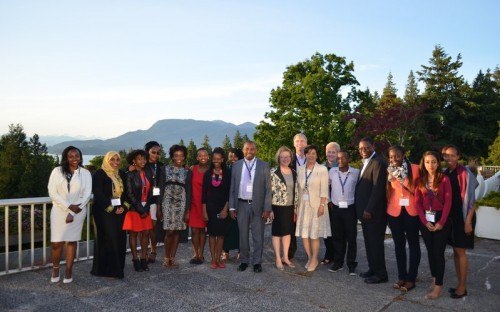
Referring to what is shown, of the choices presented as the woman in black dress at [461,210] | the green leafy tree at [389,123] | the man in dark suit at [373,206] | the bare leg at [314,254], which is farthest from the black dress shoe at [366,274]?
the green leafy tree at [389,123]

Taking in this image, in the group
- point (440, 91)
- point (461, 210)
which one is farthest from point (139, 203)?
point (440, 91)

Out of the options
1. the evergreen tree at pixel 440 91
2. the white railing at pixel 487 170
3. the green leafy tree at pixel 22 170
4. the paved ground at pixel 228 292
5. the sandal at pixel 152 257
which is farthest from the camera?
the evergreen tree at pixel 440 91

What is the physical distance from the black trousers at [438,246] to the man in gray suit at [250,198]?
1888 mm

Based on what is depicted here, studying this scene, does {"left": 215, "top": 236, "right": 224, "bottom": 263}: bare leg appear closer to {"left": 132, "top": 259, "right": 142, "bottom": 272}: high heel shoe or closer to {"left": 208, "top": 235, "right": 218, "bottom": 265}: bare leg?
{"left": 208, "top": 235, "right": 218, "bottom": 265}: bare leg

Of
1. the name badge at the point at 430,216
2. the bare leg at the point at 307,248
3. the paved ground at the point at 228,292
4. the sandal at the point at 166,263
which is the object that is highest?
the name badge at the point at 430,216

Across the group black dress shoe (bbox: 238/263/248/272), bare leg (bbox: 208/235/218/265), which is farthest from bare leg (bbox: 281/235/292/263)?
bare leg (bbox: 208/235/218/265)

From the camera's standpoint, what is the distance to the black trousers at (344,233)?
494 centimetres

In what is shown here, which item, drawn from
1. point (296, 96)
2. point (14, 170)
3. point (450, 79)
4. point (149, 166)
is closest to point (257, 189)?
Answer: point (149, 166)

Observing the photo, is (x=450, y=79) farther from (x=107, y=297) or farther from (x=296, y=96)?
(x=107, y=297)

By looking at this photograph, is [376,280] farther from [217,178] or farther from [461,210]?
[217,178]

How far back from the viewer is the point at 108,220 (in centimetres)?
453

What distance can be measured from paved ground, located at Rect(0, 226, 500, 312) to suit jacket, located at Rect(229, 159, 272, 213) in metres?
0.86

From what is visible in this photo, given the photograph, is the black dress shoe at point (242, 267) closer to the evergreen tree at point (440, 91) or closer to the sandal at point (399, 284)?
the sandal at point (399, 284)

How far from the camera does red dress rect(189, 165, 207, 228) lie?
16.8ft
